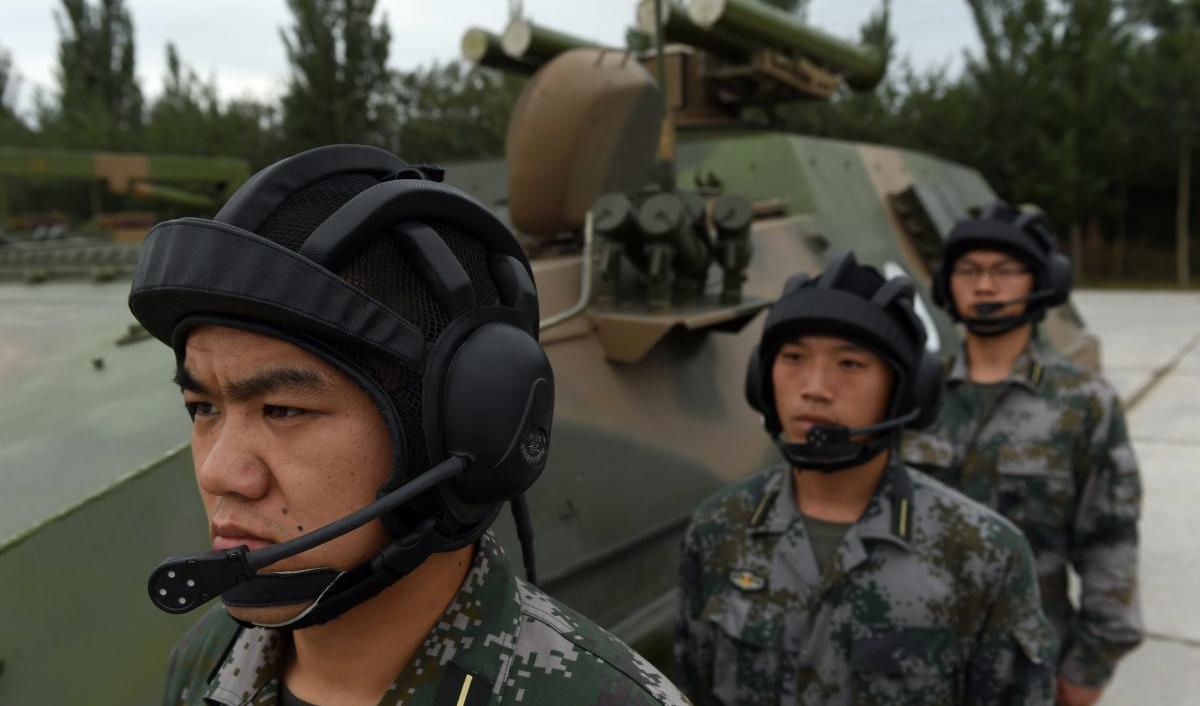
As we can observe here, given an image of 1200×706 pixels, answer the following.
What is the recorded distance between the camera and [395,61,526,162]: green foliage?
21.8 meters

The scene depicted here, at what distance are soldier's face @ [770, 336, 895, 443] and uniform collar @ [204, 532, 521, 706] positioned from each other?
3.57 feet

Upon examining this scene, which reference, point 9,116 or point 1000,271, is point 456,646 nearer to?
point 1000,271

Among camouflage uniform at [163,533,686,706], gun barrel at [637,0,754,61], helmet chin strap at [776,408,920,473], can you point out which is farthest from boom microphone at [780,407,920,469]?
gun barrel at [637,0,754,61]

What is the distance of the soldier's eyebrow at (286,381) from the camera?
45.5 inches

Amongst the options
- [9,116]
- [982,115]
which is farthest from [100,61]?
[982,115]

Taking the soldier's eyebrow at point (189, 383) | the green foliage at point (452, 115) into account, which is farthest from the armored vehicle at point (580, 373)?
the green foliage at point (452, 115)

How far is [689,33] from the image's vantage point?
4.86m

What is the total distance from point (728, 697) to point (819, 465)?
583 millimetres

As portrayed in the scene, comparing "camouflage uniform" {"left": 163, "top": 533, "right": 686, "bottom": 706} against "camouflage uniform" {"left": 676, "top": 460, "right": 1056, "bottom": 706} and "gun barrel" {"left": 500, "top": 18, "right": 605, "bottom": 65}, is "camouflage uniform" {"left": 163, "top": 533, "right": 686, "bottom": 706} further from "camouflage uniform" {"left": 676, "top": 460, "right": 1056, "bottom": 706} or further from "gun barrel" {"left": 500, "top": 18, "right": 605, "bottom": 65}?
"gun barrel" {"left": 500, "top": 18, "right": 605, "bottom": 65}

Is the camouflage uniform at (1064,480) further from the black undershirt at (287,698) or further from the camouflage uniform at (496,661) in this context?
the black undershirt at (287,698)

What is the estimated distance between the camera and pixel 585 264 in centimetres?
318

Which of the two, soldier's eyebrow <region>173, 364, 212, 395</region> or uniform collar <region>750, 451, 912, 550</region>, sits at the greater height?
soldier's eyebrow <region>173, 364, 212, 395</region>

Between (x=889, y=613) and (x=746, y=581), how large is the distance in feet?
1.06

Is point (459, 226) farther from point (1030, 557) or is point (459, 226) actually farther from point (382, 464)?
point (1030, 557)
